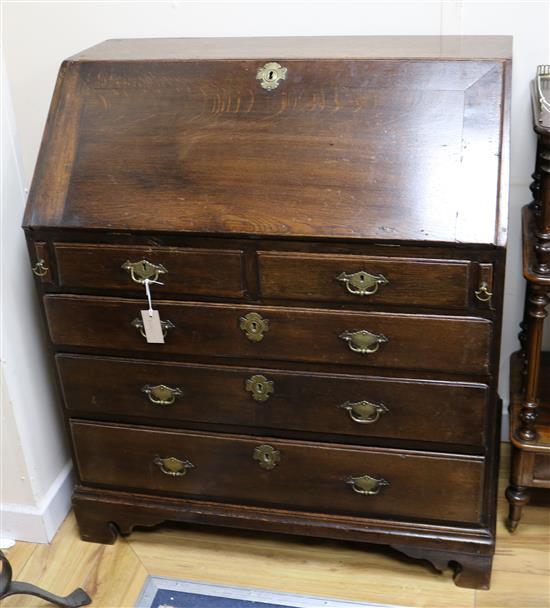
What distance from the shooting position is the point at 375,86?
5.58 feet

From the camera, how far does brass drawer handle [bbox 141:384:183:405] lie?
189cm

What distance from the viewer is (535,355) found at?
6.01 feet

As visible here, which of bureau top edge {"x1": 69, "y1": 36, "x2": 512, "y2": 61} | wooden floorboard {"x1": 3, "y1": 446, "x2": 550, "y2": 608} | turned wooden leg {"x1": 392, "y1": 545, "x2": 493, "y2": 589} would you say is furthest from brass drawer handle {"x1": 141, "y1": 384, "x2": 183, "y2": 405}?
bureau top edge {"x1": 69, "y1": 36, "x2": 512, "y2": 61}

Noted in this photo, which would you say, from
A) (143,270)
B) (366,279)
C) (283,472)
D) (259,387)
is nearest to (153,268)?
(143,270)

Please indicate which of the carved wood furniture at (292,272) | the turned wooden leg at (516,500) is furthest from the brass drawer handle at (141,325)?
the turned wooden leg at (516,500)

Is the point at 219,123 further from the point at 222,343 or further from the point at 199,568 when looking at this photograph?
the point at 199,568

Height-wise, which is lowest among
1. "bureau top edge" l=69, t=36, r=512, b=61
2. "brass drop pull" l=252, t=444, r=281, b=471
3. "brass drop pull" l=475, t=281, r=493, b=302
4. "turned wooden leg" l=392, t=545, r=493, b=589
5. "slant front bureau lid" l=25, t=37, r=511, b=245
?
"turned wooden leg" l=392, t=545, r=493, b=589

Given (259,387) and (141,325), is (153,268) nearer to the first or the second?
(141,325)

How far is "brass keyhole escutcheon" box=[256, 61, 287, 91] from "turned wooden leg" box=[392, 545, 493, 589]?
1065mm

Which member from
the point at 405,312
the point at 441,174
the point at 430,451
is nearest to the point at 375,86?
the point at 441,174

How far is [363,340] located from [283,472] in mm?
409

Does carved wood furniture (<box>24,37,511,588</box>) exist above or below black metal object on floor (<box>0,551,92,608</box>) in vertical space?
above

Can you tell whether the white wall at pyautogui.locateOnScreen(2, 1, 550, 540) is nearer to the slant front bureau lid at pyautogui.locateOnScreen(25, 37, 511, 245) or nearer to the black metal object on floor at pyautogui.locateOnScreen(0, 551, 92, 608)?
the slant front bureau lid at pyautogui.locateOnScreen(25, 37, 511, 245)

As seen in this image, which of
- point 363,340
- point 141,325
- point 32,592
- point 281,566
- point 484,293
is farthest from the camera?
point 281,566
